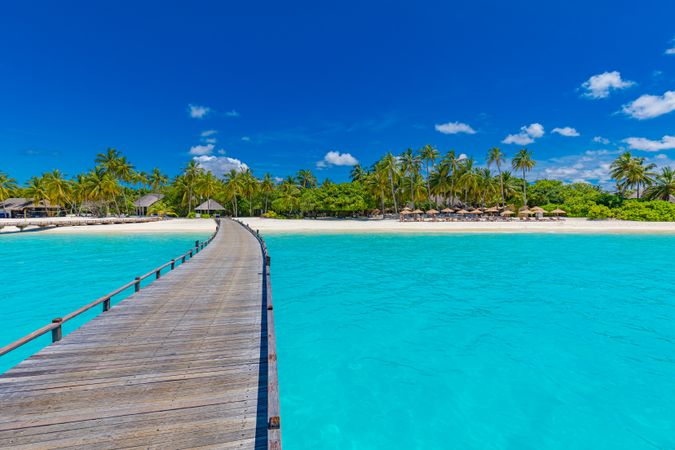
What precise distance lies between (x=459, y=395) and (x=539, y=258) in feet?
70.8

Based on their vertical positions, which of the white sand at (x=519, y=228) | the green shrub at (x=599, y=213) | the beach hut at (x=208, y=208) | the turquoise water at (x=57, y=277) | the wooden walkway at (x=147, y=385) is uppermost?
the beach hut at (x=208, y=208)

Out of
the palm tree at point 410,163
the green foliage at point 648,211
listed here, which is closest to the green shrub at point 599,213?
the green foliage at point 648,211

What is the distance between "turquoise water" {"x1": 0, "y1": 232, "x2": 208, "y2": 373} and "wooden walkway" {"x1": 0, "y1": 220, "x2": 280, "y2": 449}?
4858 mm

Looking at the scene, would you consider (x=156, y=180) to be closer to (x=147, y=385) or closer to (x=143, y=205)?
(x=143, y=205)

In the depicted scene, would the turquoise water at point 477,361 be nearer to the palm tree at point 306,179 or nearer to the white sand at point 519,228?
the white sand at point 519,228

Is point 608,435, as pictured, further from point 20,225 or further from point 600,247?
point 20,225

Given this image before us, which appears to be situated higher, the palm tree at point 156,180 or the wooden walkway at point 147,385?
the palm tree at point 156,180

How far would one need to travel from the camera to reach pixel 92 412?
14.7 feet

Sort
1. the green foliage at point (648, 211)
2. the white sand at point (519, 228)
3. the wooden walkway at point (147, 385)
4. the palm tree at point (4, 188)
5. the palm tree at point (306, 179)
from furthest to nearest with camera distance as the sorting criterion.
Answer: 1. the palm tree at point (306, 179)
2. the palm tree at point (4, 188)
3. the green foliage at point (648, 211)
4. the white sand at point (519, 228)
5. the wooden walkway at point (147, 385)

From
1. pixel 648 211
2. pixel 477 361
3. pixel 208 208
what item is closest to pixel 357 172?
pixel 208 208

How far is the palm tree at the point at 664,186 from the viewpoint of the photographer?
205 ft

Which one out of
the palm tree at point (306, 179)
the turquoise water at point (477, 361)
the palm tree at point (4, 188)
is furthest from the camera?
the palm tree at point (306, 179)

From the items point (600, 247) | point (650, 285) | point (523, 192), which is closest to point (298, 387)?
point (650, 285)

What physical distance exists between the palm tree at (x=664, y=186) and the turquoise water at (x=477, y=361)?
64665 millimetres
